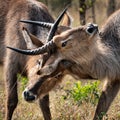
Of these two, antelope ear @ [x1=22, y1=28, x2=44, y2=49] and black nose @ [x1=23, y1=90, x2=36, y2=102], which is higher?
antelope ear @ [x1=22, y1=28, x2=44, y2=49]

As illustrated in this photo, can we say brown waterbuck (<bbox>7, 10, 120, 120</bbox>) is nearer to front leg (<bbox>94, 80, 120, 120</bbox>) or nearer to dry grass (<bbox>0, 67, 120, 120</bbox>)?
front leg (<bbox>94, 80, 120, 120</bbox>)

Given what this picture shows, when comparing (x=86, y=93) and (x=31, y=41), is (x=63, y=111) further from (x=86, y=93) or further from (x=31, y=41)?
(x=31, y=41)

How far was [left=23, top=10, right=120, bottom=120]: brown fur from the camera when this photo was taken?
652 cm

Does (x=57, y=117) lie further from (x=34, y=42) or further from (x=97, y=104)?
(x=34, y=42)

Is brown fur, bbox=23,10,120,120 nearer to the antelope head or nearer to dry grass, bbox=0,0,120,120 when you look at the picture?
the antelope head

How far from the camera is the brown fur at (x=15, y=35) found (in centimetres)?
801

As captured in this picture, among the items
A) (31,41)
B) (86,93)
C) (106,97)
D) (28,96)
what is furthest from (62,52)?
(86,93)

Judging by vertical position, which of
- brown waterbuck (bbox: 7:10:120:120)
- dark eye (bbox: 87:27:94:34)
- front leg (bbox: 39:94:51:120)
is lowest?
front leg (bbox: 39:94:51:120)

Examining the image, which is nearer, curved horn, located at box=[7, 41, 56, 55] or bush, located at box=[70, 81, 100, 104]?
curved horn, located at box=[7, 41, 56, 55]

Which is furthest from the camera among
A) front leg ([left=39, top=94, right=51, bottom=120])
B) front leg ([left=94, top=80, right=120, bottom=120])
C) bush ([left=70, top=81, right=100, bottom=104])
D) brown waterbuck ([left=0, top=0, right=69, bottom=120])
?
front leg ([left=39, top=94, right=51, bottom=120])

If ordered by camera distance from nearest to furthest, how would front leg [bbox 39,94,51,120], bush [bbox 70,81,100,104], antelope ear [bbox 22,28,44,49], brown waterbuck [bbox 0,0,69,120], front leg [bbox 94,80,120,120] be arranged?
antelope ear [bbox 22,28,44,49] < front leg [bbox 94,80,120,120] < bush [bbox 70,81,100,104] < brown waterbuck [bbox 0,0,69,120] < front leg [bbox 39,94,51,120]

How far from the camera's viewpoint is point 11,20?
27.9ft

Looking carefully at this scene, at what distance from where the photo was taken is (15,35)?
8188mm

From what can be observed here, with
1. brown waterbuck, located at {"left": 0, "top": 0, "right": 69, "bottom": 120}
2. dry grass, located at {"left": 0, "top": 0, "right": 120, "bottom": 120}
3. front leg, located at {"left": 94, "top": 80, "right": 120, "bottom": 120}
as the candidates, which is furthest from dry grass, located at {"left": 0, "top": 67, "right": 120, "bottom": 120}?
front leg, located at {"left": 94, "top": 80, "right": 120, "bottom": 120}
